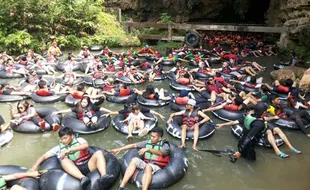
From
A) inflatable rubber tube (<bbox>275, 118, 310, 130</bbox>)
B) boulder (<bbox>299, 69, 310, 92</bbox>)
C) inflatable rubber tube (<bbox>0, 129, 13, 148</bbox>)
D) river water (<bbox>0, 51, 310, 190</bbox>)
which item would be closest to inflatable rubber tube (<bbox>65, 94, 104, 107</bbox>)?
river water (<bbox>0, 51, 310, 190</bbox>)

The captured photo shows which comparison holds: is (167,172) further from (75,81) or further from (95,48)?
(95,48)

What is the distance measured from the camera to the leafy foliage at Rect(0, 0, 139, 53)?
53.0 feet

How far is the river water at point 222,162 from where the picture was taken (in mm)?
5473

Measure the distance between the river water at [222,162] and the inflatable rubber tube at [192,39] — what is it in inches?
452

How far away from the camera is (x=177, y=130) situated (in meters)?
6.97

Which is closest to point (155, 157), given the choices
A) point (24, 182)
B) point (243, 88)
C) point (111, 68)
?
point (24, 182)

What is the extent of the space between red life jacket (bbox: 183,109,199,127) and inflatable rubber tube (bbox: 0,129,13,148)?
14.5 feet

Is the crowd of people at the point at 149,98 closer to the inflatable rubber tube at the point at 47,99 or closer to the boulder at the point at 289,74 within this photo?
the inflatable rubber tube at the point at 47,99

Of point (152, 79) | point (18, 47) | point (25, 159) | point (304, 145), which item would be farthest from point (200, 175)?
point (18, 47)

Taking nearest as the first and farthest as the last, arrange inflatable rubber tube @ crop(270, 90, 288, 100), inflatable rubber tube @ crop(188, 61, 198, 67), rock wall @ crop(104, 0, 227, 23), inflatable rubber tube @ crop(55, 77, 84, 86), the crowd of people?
the crowd of people, inflatable rubber tube @ crop(270, 90, 288, 100), inflatable rubber tube @ crop(55, 77, 84, 86), inflatable rubber tube @ crop(188, 61, 198, 67), rock wall @ crop(104, 0, 227, 23)

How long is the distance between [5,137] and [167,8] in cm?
1993

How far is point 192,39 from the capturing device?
733 inches

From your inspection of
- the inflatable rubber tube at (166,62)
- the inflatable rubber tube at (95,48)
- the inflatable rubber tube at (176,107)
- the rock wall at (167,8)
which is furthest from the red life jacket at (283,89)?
the rock wall at (167,8)

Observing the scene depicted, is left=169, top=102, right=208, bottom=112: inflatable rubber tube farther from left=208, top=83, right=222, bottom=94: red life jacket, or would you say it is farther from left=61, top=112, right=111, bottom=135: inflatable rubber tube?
left=61, top=112, right=111, bottom=135: inflatable rubber tube
